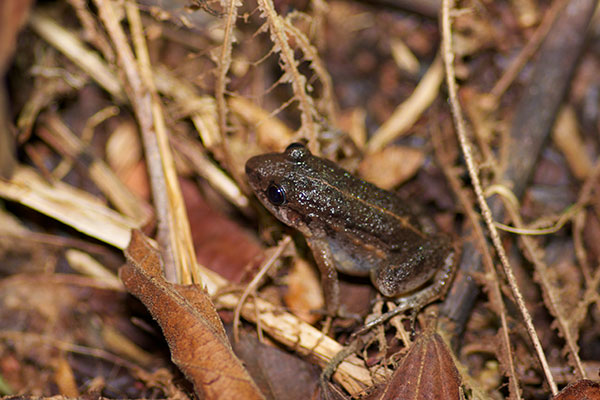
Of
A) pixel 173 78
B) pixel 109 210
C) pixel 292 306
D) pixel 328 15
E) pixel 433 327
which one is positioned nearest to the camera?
pixel 433 327

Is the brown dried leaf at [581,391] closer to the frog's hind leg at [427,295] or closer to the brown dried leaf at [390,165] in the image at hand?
the frog's hind leg at [427,295]

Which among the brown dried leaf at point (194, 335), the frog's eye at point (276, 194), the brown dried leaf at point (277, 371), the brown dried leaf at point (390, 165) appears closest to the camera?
the brown dried leaf at point (194, 335)

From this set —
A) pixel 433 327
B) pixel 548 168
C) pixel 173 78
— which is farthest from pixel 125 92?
pixel 548 168

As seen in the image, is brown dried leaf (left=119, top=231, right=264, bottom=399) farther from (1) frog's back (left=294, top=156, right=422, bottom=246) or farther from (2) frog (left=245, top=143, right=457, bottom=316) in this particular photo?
(1) frog's back (left=294, top=156, right=422, bottom=246)

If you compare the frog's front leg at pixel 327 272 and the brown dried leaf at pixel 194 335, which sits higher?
the frog's front leg at pixel 327 272

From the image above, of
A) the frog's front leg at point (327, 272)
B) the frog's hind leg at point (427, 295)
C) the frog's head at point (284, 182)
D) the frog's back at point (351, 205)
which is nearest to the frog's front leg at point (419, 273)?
the frog's hind leg at point (427, 295)

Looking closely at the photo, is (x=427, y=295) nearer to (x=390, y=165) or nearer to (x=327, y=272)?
(x=327, y=272)

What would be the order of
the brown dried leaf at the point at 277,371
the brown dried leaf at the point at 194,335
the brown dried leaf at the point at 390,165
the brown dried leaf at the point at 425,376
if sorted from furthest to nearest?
1. the brown dried leaf at the point at 390,165
2. the brown dried leaf at the point at 277,371
3. the brown dried leaf at the point at 425,376
4. the brown dried leaf at the point at 194,335

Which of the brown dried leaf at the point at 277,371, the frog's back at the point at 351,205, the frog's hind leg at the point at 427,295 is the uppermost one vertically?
the frog's back at the point at 351,205

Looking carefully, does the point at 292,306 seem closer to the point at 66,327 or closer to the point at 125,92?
the point at 66,327
